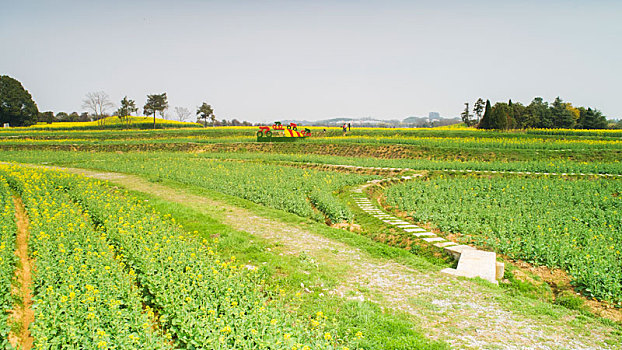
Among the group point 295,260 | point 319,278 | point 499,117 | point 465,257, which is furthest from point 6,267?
point 499,117

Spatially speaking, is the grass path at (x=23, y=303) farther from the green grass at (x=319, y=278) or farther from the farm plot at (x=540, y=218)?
the farm plot at (x=540, y=218)

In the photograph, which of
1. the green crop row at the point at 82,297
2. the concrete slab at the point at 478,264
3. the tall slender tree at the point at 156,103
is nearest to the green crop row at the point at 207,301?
the green crop row at the point at 82,297

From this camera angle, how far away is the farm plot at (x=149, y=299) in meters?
4.48

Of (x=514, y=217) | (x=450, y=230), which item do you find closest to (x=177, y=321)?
(x=450, y=230)

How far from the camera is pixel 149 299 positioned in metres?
6.45

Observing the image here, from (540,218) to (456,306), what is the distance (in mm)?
6645

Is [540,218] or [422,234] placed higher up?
[540,218]

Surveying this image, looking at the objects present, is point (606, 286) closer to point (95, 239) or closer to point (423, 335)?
point (423, 335)

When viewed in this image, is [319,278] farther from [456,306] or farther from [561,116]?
[561,116]

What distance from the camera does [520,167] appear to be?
842 inches

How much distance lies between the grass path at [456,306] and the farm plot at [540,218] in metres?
1.75

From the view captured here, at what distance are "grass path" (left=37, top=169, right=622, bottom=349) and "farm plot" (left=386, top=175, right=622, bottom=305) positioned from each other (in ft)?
5.73

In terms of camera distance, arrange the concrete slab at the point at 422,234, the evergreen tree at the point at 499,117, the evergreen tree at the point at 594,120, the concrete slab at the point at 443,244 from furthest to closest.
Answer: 1. the evergreen tree at the point at 594,120
2. the evergreen tree at the point at 499,117
3. the concrete slab at the point at 422,234
4. the concrete slab at the point at 443,244

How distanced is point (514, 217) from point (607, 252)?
322cm
